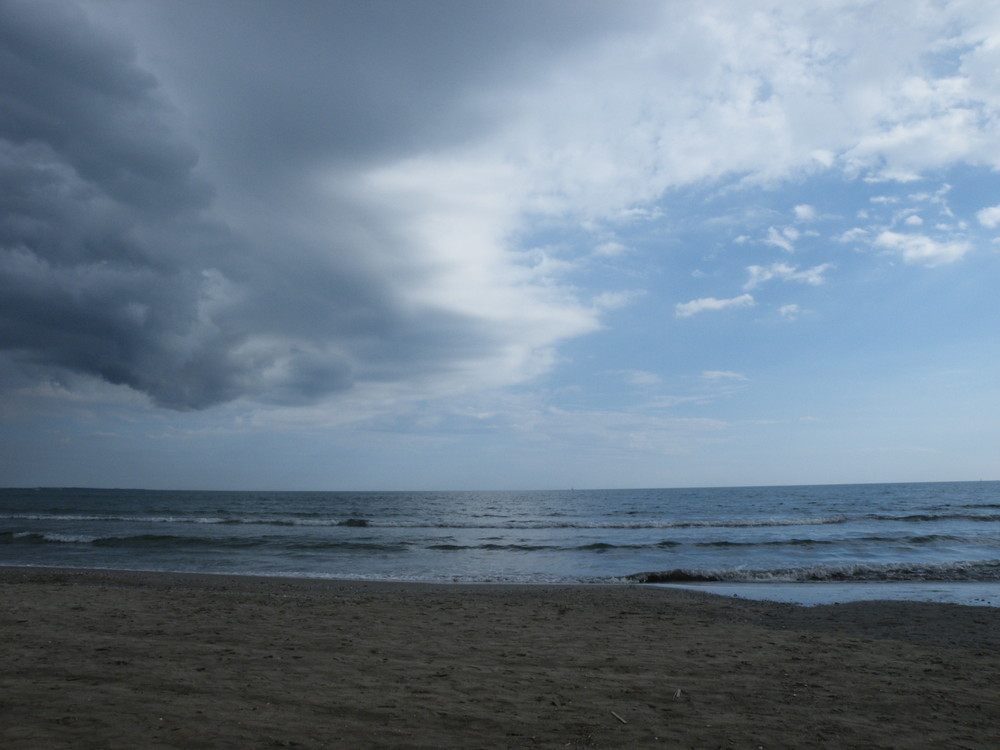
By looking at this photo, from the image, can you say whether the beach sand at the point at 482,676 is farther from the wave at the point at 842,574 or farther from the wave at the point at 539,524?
the wave at the point at 539,524

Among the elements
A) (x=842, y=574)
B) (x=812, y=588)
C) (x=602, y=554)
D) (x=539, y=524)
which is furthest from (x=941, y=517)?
(x=812, y=588)

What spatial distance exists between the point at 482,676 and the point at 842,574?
15.8 m

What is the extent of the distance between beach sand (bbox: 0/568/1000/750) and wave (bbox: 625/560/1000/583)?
6.69 meters

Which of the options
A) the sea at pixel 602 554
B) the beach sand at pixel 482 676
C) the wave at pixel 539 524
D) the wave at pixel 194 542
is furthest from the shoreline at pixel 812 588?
the wave at pixel 539 524

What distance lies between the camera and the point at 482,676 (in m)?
6.33

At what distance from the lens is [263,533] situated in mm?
34750

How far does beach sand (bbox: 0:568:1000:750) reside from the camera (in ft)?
15.5

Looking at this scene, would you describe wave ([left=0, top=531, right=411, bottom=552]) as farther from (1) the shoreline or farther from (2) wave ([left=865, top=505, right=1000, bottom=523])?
(2) wave ([left=865, top=505, right=1000, bottom=523])

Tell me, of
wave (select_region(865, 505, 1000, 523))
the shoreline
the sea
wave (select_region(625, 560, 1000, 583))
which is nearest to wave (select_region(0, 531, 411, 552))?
the sea

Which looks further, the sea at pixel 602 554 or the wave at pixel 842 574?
the wave at pixel 842 574

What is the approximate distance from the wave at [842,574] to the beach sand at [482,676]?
21.9 ft

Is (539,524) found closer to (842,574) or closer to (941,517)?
(842,574)

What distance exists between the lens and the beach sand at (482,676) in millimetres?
4738

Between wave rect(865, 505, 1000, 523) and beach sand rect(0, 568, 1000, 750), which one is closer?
beach sand rect(0, 568, 1000, 750)
